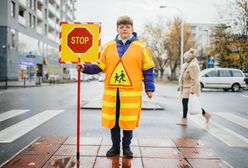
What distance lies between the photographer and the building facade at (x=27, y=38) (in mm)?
33781

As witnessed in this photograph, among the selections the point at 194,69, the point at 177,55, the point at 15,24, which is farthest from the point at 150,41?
the point at 194,69

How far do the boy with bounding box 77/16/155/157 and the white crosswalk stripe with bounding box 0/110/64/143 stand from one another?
8.11ft

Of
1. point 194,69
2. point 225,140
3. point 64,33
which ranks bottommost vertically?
point 225,140

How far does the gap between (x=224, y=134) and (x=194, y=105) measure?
954 millimetres

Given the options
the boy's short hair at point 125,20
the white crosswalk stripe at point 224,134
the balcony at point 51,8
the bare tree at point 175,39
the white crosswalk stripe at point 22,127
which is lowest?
the white crosswalk stripe at point 224,134

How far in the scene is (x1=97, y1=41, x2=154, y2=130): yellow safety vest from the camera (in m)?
4.16

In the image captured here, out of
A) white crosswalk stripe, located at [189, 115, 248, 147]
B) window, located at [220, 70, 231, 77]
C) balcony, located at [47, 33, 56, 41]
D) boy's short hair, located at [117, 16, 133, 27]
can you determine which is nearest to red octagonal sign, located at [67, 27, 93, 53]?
boy's short hair, located at [117, 16, 133, 27]

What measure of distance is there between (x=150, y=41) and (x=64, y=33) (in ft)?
185

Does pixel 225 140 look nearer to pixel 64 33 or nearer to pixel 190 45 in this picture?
pixel 64 33

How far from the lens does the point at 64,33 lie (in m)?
4.12

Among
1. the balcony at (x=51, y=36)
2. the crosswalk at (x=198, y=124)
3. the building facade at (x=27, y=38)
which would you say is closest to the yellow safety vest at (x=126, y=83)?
the crosswalk at (x=198, y=124)

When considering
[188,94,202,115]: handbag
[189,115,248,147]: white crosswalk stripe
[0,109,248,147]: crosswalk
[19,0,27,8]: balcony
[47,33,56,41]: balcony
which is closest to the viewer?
[189,115,248,147]: white crosswalk stripe

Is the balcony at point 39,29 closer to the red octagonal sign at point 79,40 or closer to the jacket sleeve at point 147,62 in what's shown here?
the red octagonal sign at point 79,40

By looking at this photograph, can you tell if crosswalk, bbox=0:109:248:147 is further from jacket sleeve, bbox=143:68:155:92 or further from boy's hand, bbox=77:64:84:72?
boy's hand, bbox=77:64:84:72
